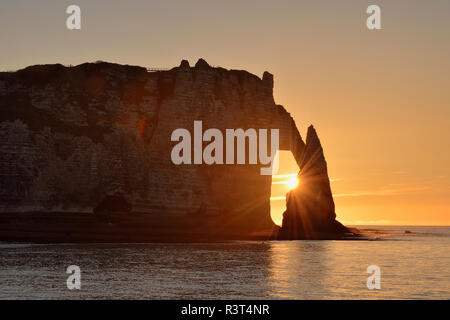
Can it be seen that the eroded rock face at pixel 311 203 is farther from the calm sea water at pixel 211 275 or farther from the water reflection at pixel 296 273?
the calm sea water at pixel 211 275

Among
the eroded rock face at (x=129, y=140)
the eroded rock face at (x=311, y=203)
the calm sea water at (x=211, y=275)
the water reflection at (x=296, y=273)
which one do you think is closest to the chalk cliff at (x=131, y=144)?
the eroded rock face at (x=129, y=140)

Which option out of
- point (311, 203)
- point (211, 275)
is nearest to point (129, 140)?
point (311, 203)

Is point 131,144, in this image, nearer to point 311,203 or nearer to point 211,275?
point 311,203

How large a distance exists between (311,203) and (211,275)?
2656 inches

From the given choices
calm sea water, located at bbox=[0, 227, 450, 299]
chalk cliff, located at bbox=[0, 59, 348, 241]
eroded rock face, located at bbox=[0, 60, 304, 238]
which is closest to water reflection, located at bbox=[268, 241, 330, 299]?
calm sea water, located at bbox=[0, 227, 450, 299]

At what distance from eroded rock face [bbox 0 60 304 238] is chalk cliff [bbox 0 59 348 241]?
0.16 metres

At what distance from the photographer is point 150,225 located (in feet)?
342

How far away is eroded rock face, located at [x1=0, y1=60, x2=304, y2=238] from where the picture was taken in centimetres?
10469

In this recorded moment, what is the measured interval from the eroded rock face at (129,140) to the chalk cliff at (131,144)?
0.53 ft

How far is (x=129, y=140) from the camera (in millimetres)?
112000

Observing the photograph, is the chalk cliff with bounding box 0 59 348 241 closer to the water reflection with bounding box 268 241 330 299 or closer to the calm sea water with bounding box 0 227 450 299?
the calm sea water with bounding box 0 227 450 299

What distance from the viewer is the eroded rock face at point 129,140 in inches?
4122
